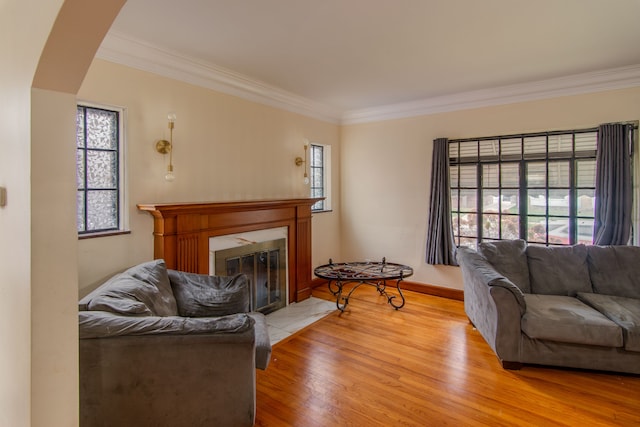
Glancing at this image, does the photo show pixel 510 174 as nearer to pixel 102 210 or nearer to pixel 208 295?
pixel 208 295

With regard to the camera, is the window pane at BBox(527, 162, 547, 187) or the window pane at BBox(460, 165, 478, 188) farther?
the window pane at BBox(460, 165, 478, 188)

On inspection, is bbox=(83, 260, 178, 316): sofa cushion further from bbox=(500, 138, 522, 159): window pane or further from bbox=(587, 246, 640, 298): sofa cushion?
bbox=(500, 138, 522, 159): window pane

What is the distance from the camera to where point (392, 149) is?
5129 millimetres

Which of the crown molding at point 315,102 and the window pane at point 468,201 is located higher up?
the crown molding at point 315,102

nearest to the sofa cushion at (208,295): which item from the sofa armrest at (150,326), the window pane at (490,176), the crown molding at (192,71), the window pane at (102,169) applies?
the sofa armrest at (150,326)

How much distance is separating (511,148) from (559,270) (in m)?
1.58

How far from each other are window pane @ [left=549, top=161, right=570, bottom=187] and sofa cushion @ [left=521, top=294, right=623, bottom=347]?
5.40ft

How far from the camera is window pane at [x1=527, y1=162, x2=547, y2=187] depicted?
4086mm

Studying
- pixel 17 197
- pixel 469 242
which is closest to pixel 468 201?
pixel 469 242

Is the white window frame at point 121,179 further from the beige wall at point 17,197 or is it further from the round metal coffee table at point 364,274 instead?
the round metal coffee table at point 364,274

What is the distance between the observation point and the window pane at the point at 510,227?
428cm

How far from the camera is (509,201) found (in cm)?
432

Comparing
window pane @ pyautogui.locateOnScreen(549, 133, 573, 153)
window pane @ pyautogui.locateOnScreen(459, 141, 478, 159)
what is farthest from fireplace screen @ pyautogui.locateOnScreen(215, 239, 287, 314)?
window pane @ pyautogui.locateOnScreen(549, 133, 573, 153)

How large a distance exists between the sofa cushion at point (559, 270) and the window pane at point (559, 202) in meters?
0.61
